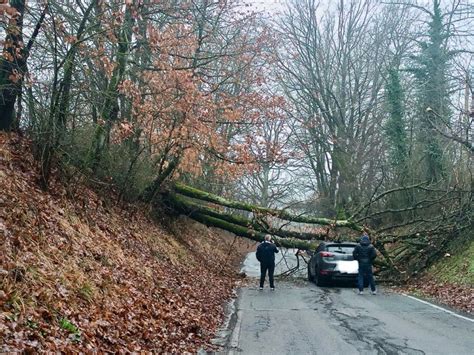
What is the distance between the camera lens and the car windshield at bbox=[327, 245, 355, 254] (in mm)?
18500

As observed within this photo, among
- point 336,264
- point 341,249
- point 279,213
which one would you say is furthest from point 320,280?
point 279,213

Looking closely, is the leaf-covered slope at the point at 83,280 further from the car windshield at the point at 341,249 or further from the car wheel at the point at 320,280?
the car windshield at the point at 341,249

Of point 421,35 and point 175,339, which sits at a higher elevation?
point 421,35

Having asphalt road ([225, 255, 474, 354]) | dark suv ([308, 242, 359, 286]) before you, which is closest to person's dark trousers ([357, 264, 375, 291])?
asphalt road ([225, 255, 474, 354])

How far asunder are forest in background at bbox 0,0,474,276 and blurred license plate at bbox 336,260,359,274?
2.67m

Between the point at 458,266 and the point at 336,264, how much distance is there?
3.89 m

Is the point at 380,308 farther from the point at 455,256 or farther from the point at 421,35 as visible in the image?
the point at 421,35

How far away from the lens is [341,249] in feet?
61.1

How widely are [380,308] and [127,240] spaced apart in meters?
6.77

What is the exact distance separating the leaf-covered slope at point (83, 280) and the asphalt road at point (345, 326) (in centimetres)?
94

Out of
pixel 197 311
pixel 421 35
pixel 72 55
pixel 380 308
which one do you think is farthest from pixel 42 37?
pixel 421 35

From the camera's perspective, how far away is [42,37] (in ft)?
40.0

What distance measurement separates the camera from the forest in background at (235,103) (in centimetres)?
1181

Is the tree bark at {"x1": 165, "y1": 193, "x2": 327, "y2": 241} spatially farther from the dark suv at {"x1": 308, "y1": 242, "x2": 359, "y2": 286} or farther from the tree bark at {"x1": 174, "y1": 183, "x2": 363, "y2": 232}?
the dark suv at {"x1": 308, "y1": 242, "x2": 359, "y2": 286}
